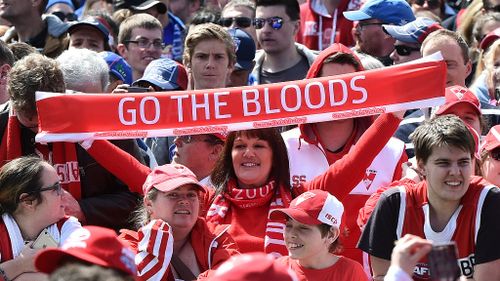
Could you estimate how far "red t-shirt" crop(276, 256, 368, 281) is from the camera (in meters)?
6.32

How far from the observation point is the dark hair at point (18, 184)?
255 inches

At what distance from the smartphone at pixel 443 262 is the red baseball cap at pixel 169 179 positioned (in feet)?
7.53

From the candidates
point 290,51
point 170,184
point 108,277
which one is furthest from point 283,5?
point 108,277

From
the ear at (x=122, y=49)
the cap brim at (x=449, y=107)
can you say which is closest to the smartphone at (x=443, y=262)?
the cap brim at (x=449, y=107)

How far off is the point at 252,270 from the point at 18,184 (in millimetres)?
2504

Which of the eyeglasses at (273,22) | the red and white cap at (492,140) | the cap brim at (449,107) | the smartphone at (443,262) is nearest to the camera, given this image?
the smartphone at (443,262)

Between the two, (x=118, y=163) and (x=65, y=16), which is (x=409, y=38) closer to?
(x=118, y=163)

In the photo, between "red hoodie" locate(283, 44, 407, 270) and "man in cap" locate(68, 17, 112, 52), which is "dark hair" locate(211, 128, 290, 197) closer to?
"red hoodie" locate(283, 44, 407, 270)

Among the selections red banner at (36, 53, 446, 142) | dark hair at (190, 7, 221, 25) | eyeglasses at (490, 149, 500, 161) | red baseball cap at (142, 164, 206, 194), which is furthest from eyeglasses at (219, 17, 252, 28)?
red baseball cap at (142, 164, 206, 194)

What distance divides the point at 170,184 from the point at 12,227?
85 centimetres

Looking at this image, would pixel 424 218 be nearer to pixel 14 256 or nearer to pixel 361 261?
pixel 361 261

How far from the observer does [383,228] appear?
248 inches

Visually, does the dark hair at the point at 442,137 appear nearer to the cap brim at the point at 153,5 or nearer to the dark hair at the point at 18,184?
the dark hair at the point at 18,184

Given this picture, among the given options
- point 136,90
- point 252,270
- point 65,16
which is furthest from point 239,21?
point 252,270
